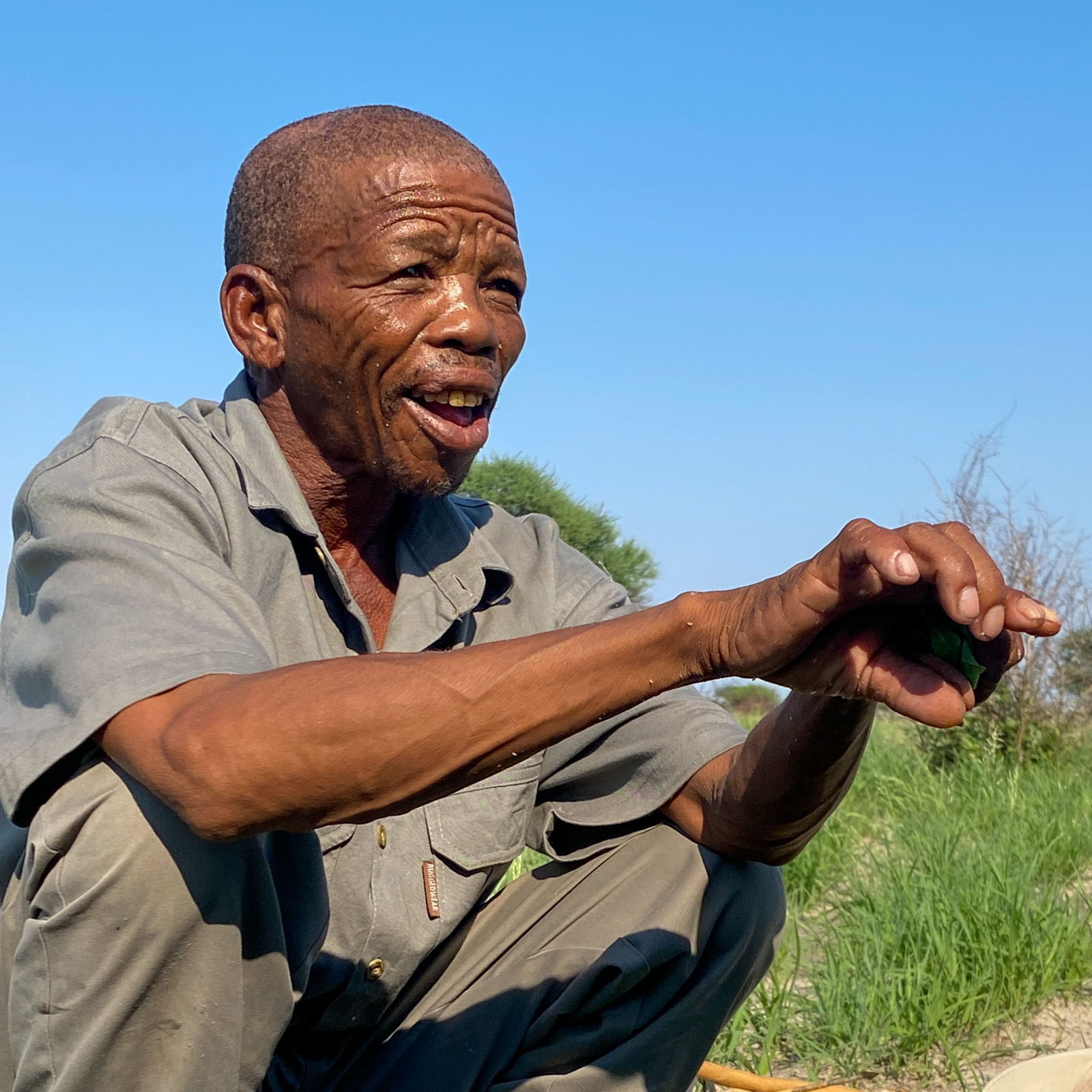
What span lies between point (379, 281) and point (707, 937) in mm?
1277

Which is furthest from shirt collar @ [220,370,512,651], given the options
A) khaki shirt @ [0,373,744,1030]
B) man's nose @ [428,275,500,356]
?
man's nose @ [428,275,500,356]

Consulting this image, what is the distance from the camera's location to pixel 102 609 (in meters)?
1.85

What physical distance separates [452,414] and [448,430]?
6 cm

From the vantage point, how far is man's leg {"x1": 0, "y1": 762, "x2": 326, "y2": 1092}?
174cm

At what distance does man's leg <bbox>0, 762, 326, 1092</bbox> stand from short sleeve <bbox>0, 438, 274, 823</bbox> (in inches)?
3.8

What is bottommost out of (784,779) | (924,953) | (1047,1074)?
(924,953)

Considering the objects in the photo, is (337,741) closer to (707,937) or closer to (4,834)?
(4,834)

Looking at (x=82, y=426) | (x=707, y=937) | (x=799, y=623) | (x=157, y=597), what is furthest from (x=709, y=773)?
(x=82, y=426)

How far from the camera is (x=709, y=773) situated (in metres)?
2.42

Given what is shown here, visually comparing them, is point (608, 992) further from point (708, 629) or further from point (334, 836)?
point (708, 629)

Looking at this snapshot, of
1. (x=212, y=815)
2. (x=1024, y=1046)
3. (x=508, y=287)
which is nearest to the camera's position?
(x=212, y=815)

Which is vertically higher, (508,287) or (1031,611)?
(508,287)

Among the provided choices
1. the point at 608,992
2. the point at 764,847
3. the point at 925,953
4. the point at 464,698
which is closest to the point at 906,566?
the point at 464,698

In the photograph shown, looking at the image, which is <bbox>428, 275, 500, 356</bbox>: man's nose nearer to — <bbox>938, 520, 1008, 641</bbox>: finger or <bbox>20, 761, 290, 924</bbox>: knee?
<bbox>20, 761, 290, 924</bbox>: knee
